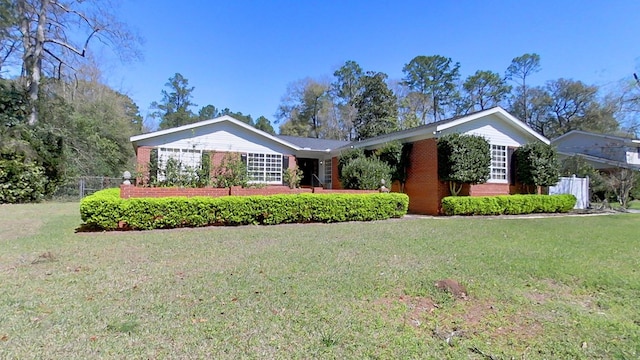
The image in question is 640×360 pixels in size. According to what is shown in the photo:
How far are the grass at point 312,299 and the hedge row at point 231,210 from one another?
1.15 m

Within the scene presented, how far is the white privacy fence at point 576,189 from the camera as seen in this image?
1684 cm

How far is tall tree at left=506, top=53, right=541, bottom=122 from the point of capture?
40.2 meters

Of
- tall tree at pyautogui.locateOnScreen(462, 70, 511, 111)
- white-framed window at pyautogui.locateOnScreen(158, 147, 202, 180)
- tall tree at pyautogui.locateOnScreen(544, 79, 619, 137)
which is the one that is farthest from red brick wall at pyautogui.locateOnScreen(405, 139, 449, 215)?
tall tree at pyautogui.locateOnScreen(544, 79, 619, 137)

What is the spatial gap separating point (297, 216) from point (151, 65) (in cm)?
1735

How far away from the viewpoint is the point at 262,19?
16.2 metres

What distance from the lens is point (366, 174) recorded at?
14.0m

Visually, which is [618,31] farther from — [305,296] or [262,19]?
[305,296]

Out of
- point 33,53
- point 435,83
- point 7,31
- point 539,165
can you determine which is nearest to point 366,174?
point 539,165

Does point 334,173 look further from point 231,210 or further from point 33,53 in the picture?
point 33,53

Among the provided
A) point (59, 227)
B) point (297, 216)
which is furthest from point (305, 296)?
point (59, 227)

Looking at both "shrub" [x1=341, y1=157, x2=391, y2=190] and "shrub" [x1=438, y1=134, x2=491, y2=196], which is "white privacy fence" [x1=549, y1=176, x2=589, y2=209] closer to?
"shrub" [x1=438, y1=134, x2=491, y2=196]

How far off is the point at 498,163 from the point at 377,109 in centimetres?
2117

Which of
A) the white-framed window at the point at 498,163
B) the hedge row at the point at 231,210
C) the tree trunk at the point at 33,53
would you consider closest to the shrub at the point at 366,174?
the hedge row at the point at 231,210

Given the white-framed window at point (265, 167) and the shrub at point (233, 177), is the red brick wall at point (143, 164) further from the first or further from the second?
the white-framed window at point (265, 167)
